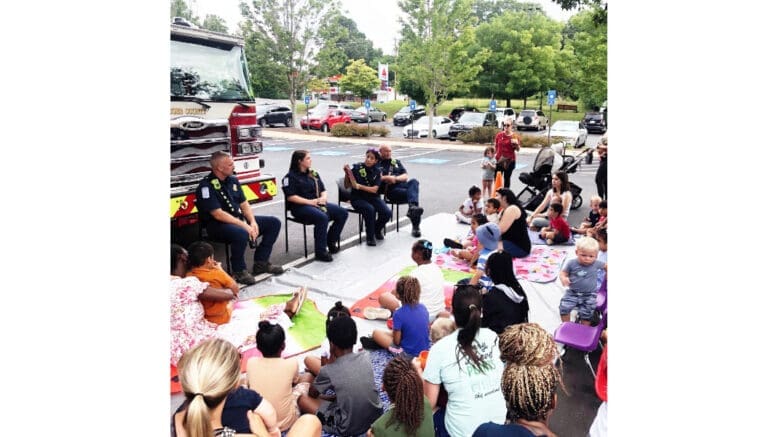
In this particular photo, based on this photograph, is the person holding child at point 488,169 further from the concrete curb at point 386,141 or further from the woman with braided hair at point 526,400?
the concrete curb at point 386,141

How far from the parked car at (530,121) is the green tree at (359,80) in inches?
379

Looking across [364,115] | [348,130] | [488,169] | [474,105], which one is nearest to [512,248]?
[488,169]

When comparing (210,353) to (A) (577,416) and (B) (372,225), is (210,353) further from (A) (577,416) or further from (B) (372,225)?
(B) (372,225)

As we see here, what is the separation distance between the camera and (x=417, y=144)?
19062 millimetres

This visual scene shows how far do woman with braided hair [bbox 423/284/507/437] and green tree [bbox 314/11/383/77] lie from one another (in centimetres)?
553

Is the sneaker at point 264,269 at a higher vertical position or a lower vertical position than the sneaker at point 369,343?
higher

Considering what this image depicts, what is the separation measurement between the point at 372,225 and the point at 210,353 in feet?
14.2

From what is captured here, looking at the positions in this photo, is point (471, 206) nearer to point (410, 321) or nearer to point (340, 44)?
point (340, 44)

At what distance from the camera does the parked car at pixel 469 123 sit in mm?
20219

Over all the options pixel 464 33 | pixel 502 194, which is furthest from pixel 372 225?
pixel 464 33

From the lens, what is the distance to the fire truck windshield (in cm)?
597

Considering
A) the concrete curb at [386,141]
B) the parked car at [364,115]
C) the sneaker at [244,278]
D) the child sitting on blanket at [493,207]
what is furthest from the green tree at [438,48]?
the parked car at [364,115]

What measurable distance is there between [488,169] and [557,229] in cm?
235
